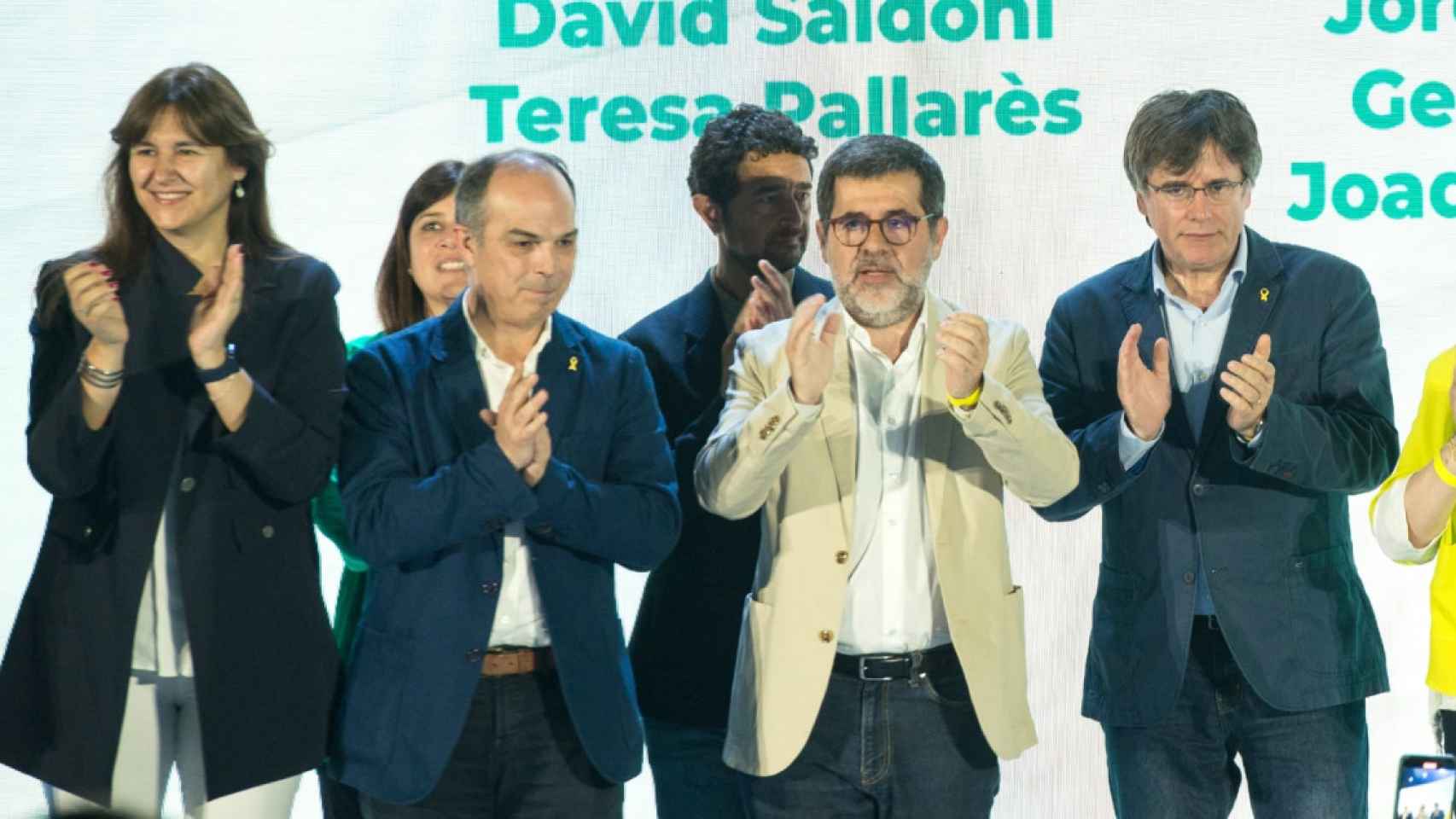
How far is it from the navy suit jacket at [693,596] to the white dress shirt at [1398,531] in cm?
125

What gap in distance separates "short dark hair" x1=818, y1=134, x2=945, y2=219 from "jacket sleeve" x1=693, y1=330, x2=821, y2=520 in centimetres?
37

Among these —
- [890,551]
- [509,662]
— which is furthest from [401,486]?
[890,551]

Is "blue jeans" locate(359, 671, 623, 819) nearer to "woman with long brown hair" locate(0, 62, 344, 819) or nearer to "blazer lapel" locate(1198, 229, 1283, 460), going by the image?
"woman with long brown hair" locate(0, 62, 344, 819)

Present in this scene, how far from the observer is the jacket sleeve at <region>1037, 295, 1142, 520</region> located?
3.44 m

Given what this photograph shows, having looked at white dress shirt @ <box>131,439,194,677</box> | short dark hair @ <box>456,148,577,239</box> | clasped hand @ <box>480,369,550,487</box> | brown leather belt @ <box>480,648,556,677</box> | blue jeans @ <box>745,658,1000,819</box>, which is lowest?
blue jeans @ <box>745,658,1000,819</box>

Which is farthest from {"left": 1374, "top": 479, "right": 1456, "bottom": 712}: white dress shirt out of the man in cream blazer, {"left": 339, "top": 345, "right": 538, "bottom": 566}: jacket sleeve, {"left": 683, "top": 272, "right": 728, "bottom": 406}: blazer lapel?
{"left": 339, "top": 345, "right": 538, "bottom": 566}: jacket sleeve

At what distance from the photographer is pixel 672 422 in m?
3.89

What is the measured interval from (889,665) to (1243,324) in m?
1.00

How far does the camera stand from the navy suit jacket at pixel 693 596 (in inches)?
147

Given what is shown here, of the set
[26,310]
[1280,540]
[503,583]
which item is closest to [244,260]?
[503,583]

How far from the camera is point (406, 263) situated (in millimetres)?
4105

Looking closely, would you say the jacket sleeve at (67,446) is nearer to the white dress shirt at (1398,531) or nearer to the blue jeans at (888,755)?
the blue jeans at (888,755)

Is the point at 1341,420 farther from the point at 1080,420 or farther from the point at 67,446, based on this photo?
the point at 67,446

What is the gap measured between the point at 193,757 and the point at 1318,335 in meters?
2.29
